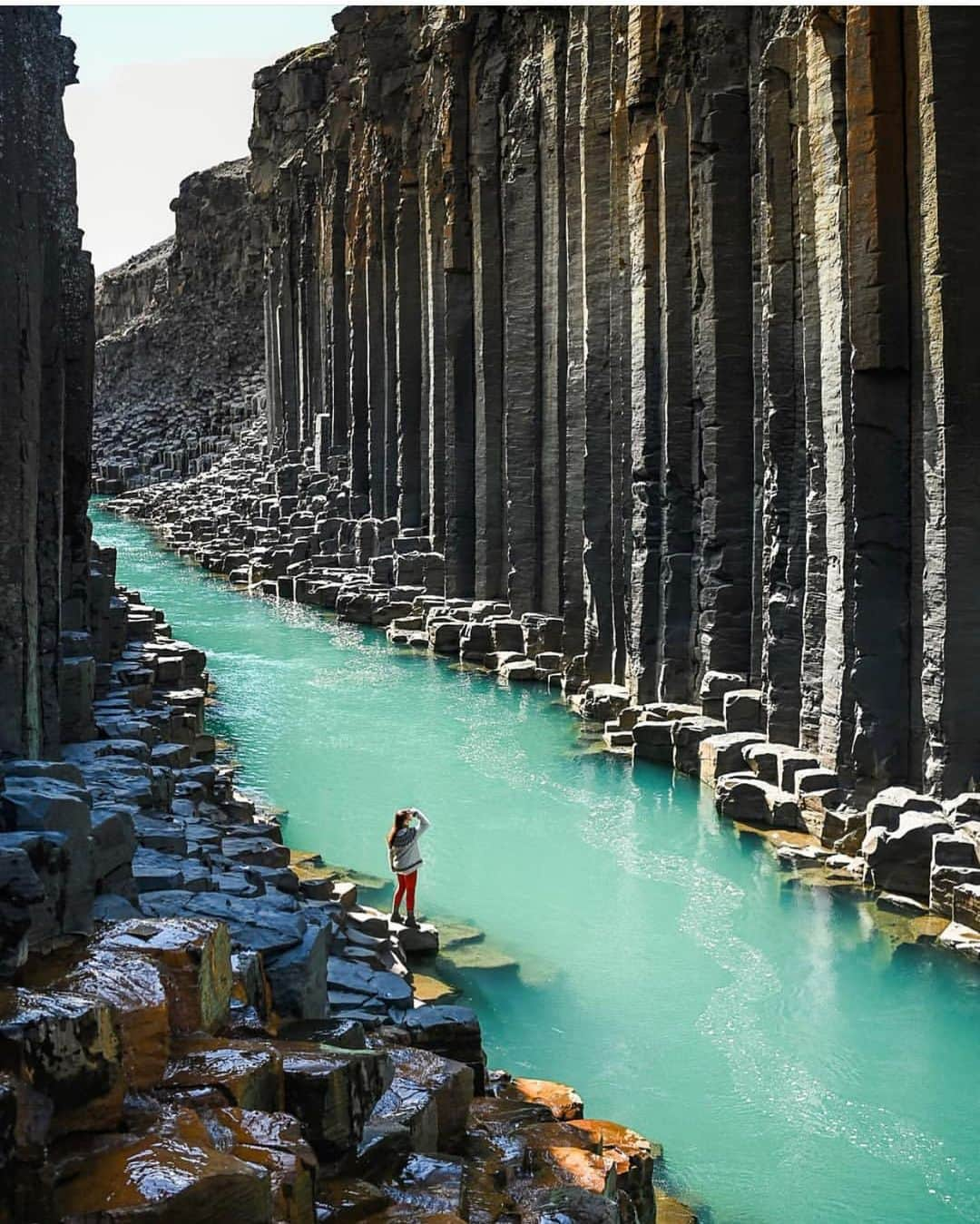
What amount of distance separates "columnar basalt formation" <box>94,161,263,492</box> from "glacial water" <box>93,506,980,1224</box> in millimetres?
49240

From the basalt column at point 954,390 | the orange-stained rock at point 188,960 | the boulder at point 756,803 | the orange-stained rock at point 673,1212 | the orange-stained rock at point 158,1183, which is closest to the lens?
the orange-stained rock at point 158,1183

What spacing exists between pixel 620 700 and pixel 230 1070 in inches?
544

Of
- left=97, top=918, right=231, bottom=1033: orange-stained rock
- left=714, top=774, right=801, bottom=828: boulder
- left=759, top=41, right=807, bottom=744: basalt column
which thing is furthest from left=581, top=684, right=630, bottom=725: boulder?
left=97, top=918, right=231, bottom=1033: orange-stained rock

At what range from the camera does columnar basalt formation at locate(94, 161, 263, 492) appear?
2594 inches

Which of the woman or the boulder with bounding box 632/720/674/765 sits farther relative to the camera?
the boulder with bounding box 632/720/674/765

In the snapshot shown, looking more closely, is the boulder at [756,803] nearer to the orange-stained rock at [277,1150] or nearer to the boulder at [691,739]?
the boulder at [691,739]

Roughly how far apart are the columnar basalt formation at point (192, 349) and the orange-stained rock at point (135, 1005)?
59737 millimetres

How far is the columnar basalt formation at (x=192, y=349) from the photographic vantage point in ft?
216

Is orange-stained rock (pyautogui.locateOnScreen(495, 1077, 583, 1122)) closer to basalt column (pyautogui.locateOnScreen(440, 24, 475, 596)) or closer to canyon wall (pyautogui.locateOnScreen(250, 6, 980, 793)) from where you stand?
canyon wall (pyautogui.locateOnScreen(250, 6, 980, 793))

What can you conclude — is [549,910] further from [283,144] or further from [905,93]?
[283,144]

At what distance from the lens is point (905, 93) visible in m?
12.1

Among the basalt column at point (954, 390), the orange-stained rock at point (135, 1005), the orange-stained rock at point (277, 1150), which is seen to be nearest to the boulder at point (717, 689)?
the basalt column at point (954, 390)

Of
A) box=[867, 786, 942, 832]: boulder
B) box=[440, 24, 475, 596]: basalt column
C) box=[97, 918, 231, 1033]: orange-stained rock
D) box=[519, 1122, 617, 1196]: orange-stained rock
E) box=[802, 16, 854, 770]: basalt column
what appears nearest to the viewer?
box=[97, 918, 231, 1033]: orange-stained rock

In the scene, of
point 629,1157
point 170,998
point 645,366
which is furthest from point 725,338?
point 170,998
